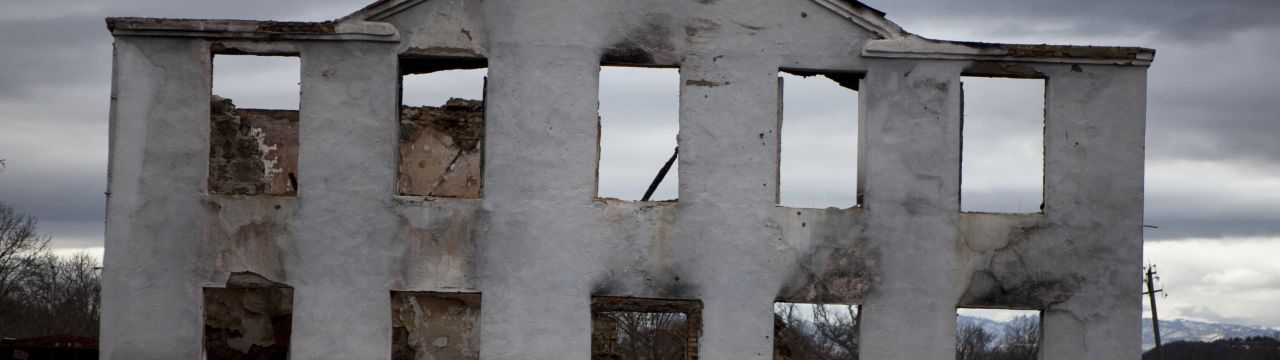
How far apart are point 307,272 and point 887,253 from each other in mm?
4999

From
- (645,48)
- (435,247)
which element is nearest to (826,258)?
(645,48)

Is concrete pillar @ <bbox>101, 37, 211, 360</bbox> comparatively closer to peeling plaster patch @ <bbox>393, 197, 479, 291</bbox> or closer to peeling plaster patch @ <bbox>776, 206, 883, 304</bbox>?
peeling plaster patch @ <bbox>393, 197, 479, 291</bbox>

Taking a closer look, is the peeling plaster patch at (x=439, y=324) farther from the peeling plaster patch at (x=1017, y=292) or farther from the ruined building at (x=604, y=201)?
the peeling plaster patch at (x=1017, y=292)

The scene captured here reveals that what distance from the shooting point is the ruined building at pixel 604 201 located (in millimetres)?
12273

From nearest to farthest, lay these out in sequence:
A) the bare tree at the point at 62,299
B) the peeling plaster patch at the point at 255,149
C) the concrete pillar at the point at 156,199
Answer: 1. the concrete pillar at the point at 156,199
2. the peeling plaster patch at the point at 255,149
3. the bare tree at the point at 62,299

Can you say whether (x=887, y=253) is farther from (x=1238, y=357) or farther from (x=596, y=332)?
(x=1238, y=357)

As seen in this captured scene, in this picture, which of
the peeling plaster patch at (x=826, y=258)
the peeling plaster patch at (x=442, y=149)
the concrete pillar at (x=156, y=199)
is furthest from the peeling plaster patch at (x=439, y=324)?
the peeling plaster patch at (x=826, y=258)

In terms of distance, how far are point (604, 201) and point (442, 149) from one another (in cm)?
472

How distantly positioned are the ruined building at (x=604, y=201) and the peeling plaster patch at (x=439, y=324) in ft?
11.6

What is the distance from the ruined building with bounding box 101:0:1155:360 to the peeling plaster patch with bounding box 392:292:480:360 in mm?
3525

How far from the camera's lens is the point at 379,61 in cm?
1241

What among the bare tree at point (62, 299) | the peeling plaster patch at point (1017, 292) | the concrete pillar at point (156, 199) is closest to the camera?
the concrete pillar at point (156, 199)

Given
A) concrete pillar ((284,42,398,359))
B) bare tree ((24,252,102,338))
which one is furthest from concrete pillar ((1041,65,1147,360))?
bare tree ((24,252,102,338))

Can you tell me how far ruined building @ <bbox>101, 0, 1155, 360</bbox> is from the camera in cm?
1227
